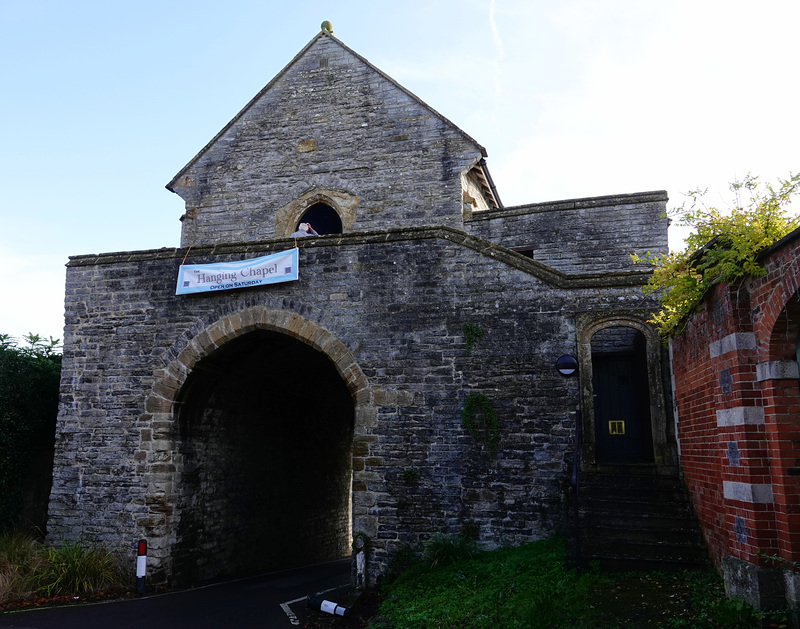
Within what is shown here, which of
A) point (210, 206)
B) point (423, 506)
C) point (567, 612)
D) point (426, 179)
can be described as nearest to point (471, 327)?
point (423, 506)

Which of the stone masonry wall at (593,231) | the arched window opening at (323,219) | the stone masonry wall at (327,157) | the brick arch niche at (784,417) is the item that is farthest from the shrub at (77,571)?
the stone masonry wall at (593,231)

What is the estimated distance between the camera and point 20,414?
11445 mm

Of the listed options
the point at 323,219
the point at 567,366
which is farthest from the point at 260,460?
the point at 567,366

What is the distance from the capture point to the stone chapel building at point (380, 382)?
8.81 metres

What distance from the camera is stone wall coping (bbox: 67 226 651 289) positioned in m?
8.99

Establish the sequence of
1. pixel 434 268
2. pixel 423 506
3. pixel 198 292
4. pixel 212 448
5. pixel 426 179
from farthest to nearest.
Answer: pixel 426 179 < pixel 212 448 < pixel 198 292 < pixel 434 268 < pixel 423 506

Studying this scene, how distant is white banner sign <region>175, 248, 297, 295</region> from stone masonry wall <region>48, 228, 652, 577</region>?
Answer: 16 cm

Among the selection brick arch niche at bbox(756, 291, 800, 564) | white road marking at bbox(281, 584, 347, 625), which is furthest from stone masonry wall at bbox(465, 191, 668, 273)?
white road marking at bbox(281, 584, 347, 625)

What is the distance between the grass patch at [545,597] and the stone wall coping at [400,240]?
3.70 metres

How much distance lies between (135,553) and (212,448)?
2.15 meters

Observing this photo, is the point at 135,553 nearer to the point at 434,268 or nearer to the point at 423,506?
the point at 423,506

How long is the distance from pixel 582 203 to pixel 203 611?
1071cm

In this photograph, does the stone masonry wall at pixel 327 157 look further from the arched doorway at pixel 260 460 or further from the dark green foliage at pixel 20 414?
the dark green foliage at pixel 20 414

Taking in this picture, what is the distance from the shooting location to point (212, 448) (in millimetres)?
11305
